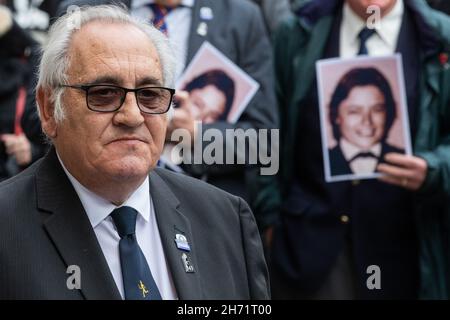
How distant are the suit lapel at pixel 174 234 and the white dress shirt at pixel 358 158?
5.54 ft

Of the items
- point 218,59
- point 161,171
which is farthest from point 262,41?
point 161,171

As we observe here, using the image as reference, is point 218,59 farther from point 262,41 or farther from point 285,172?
point 285,172

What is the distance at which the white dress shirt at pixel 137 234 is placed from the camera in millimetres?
2926

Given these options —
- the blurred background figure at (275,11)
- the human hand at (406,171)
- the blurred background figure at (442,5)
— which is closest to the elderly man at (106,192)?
the human hand at (406,171)

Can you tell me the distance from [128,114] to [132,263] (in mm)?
453

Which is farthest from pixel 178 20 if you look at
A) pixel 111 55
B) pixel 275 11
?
pixel 111 55

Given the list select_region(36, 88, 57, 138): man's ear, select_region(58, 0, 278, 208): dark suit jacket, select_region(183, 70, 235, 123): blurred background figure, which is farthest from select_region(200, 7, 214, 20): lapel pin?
select_region(36, 88, 57, 138): man's ear

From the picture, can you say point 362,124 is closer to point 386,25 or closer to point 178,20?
point 386,25

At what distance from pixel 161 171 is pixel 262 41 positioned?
5.58ft

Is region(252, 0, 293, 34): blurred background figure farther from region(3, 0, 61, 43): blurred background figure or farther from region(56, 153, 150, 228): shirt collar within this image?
region(56, 153, 150, 228): shirt collar

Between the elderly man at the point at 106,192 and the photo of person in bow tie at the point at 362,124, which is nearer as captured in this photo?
the elderly man at the point at 106,192

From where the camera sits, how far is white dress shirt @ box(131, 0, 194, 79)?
4.66 m

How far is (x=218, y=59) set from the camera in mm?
4684

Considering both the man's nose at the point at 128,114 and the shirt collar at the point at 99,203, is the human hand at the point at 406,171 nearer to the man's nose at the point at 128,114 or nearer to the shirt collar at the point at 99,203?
the shirt collar at the point at 99,203
